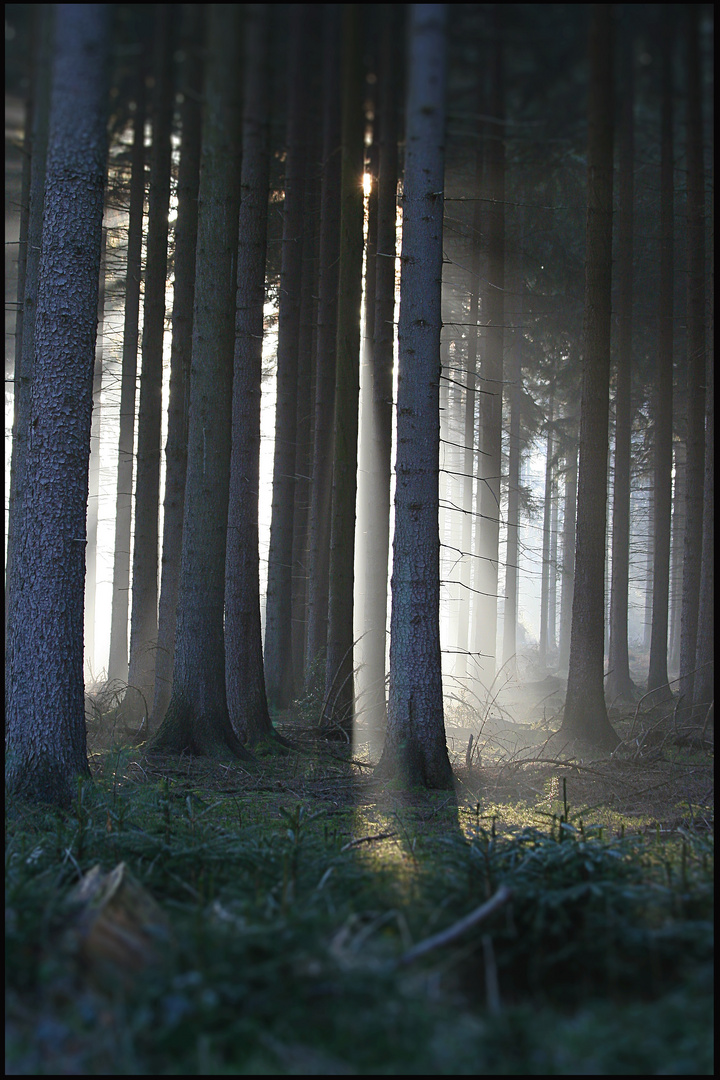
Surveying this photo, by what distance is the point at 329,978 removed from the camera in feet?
8.10

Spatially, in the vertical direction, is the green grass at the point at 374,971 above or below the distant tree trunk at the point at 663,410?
below

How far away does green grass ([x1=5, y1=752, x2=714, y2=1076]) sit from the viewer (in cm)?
223

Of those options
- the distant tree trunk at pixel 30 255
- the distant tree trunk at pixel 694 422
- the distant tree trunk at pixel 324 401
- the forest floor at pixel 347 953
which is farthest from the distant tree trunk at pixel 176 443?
the distant tree trunk at pixel 694 422

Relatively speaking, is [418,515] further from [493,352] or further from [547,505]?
[547,505]

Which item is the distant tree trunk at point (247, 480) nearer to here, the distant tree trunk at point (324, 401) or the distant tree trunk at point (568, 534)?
the distant tree trunk at point (324, 401)

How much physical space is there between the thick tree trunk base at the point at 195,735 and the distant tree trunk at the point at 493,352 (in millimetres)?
3576

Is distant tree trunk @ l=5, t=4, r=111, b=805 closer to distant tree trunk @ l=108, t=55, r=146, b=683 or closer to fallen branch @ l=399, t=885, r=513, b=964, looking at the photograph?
distant tree trunk @ l=108, t=55, r=146, b=683

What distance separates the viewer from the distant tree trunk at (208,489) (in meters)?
8.59

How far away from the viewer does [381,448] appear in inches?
495

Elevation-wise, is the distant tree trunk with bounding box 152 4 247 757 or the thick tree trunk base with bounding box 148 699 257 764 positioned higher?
the distant tree trunk with bounding box 152 4 247 757

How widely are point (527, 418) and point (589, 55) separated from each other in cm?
1982

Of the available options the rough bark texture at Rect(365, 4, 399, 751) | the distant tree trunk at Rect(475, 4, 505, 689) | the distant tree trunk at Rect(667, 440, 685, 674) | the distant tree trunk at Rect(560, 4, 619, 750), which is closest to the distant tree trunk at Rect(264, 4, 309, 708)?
the rough bark texture at Rect(365, 4, 399, 751)

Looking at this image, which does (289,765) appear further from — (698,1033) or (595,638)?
(698,1033)

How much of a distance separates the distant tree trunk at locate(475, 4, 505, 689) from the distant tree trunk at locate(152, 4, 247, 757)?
3189 mm
